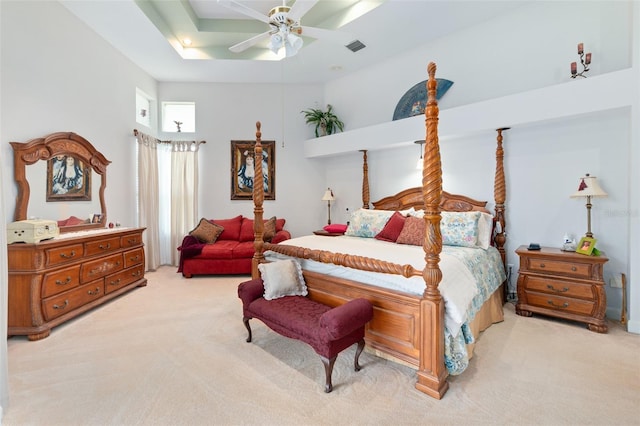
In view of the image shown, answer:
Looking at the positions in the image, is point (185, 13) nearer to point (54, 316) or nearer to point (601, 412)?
point (54, 316)

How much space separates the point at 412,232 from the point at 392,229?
331mm

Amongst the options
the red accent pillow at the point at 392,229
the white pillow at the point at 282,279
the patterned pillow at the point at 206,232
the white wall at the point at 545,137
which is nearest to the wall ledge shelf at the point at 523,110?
the white wall at the point at 545,137

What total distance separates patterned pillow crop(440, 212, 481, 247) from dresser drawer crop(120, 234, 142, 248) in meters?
4.32

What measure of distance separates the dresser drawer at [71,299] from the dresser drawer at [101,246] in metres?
0.37

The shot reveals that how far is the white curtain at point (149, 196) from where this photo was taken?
5.23m

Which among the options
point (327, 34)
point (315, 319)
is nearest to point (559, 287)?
point (315, 319)

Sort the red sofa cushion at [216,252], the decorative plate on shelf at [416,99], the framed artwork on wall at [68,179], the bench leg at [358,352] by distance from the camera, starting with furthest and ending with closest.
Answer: the red sofa cushion at [216,252] < the decorative plate on shelf at [416,99] < the framed artwork on wall at [68,179] < the bench leg at [358,352]

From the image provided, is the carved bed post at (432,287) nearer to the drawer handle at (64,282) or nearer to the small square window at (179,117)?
the drawer handle at (64,282)

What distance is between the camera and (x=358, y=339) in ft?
7.63

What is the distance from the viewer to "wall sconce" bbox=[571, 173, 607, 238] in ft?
9.79

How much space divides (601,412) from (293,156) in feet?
17.9

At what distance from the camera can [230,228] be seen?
18.8ft

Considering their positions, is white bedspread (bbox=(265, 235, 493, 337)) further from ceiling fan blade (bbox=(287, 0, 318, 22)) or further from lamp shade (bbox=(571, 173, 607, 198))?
ceiling fan blade (bbox=(287, 0, 318, 22))

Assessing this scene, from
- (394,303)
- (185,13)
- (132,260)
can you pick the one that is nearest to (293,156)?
(185,13)
